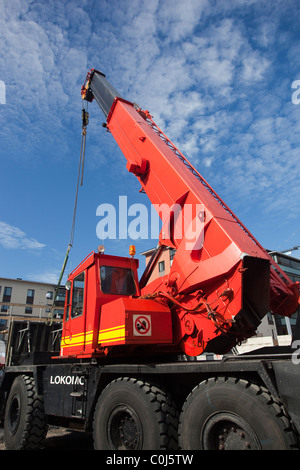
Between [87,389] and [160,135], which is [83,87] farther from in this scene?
[87,389]

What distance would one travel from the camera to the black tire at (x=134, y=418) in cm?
397

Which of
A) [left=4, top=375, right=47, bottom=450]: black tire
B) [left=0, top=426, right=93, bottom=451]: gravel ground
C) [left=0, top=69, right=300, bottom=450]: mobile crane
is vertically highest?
[left=0, top=69, right=300, bottom=450]: mobile crane

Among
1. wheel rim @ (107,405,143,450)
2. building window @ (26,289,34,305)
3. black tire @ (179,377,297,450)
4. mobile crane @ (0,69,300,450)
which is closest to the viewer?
black tire @ (179,377,297,450)

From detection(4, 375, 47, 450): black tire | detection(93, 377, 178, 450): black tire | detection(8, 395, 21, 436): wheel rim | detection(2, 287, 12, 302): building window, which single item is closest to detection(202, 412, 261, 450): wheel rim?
detection(93, 377, 178, 450): black tire

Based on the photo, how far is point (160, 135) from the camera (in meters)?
6.86

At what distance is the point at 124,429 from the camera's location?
451cm

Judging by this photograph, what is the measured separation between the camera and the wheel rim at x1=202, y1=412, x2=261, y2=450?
10.5 ft

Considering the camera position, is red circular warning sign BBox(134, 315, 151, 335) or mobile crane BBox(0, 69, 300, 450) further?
red circular warning sign BBox(134, 315, 151, 335)

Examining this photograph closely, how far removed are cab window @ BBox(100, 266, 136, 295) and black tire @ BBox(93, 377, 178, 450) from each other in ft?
5.45

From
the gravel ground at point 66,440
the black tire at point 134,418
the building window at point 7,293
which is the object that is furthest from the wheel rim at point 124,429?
the building window at point 7,293

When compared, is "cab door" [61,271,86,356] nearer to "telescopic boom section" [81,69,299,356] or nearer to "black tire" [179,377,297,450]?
"telescopic boom section" [81,69,299,356]

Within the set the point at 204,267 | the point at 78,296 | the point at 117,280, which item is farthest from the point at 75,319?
the point at 204,267

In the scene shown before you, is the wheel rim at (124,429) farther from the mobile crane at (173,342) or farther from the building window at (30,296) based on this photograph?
the building window at (30,296)
